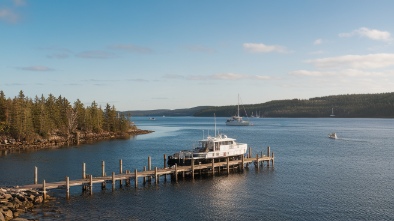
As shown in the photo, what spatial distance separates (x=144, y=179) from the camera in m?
54.4

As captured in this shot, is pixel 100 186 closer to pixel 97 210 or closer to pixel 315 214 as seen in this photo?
pixel 97 210

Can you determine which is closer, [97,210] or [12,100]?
[97,210]

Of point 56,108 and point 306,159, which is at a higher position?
point 56,108

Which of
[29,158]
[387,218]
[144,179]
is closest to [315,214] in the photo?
[387,218]

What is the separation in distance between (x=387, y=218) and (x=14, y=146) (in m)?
93.5

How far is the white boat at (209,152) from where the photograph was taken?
60500 mm

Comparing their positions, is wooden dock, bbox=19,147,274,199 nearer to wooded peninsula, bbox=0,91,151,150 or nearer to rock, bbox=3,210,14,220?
rock, bbox=3,210,14,220

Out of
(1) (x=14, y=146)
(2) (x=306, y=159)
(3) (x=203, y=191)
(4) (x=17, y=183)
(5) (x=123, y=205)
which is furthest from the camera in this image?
(1) (x=14, y=146)

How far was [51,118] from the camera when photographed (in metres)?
124

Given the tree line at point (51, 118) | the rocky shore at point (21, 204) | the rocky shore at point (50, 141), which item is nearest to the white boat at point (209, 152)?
the rocky shore at point (21, 204)

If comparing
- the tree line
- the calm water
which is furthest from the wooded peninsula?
the calm water

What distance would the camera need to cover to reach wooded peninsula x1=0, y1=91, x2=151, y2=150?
10606 centimetres

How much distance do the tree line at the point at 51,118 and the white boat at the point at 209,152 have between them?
2551 inches

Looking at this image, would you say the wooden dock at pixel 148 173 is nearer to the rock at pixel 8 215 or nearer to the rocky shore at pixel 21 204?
the rocky shore at pixel 21 204
